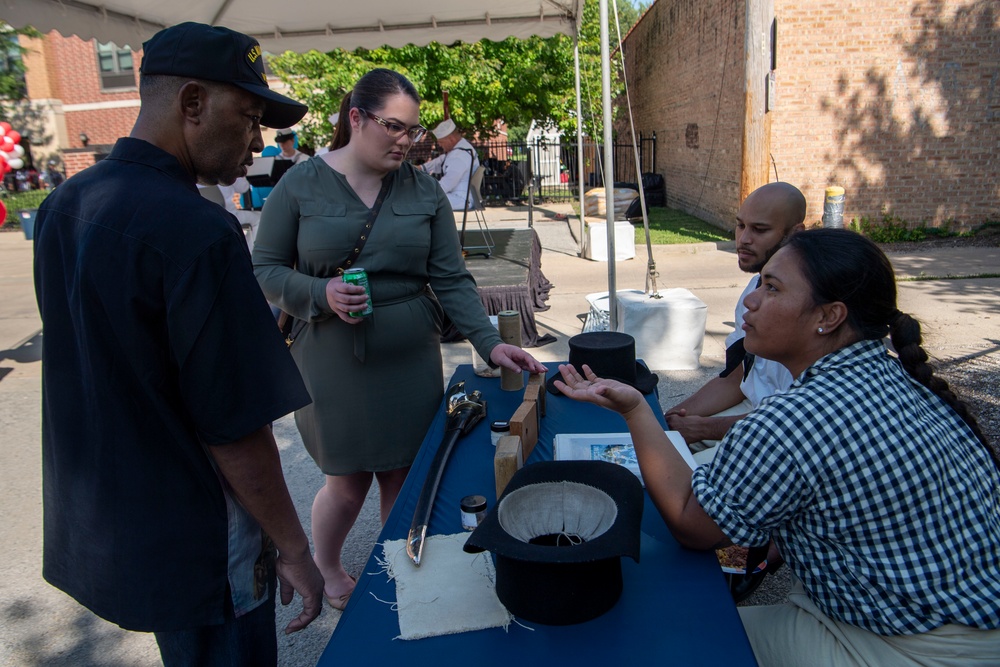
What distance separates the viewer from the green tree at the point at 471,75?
14367mm

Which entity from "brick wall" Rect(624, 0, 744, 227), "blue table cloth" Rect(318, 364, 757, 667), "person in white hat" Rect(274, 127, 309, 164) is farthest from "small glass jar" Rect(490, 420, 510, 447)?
"brick wall" Rect(624, 0, 744, 227)

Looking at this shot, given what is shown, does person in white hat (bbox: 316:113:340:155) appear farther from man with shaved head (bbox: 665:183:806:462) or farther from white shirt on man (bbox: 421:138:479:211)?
man with shaved head (bbox: 665:183:806:462)

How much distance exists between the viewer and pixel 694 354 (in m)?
5.11

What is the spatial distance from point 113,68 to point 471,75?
13906 mm

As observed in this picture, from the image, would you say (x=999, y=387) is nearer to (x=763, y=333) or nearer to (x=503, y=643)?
(x=763, y=333)

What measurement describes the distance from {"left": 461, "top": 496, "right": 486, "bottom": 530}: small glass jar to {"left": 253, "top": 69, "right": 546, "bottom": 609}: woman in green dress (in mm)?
720

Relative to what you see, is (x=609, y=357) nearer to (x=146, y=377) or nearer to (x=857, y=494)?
(x=857, y=494)

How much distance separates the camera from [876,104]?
9266 mm

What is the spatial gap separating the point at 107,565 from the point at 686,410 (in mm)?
2234

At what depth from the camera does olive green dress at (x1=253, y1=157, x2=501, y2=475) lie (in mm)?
2250

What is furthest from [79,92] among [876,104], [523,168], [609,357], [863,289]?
[863,289]

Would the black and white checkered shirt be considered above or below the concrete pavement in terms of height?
above

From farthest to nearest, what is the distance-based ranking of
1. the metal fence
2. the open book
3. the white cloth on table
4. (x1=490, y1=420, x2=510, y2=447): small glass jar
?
the metal fence, (x1=490, y1=420, x2=510, y2=447): small glass jar, the open book, the white cloth on table

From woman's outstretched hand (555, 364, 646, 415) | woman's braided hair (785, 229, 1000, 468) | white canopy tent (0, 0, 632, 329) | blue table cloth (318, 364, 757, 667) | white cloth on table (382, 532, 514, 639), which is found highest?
white canopy tent (0, 0, 632, 329)
